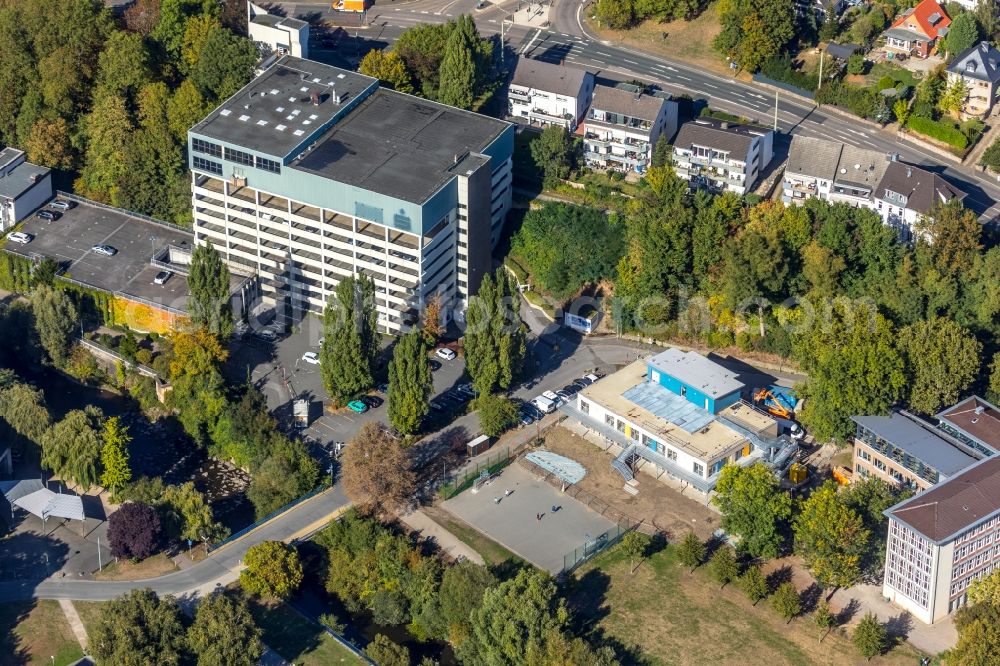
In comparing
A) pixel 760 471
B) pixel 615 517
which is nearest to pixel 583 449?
pixel 615 517

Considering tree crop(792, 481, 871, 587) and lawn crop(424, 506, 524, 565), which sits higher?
tree crop(792, 481, 871, 587)

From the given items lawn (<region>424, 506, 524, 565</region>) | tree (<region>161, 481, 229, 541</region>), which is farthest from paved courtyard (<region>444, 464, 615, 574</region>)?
tree (<region>161, 481, 229, 541</region>)

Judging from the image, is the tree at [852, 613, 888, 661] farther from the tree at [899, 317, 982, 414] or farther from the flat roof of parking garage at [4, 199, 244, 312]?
the flat roof of parking garage at [4, 199, 244, 312]

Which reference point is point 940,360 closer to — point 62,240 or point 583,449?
point 583,449

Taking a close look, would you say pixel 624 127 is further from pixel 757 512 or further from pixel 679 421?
pixel 757 512

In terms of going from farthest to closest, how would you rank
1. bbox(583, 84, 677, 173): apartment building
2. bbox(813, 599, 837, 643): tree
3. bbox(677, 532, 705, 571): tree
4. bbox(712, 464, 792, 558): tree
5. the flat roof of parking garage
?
bbox(583, 84, 677, 173): apartment building < the flat roof of parking garage < bbox(677, 532, 705, 571): tree < bbox(712, 464, 792, 558): tree < bbox(813, 599, 837, 643): tree

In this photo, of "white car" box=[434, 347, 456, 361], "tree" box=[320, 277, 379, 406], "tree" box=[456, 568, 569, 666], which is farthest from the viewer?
"white car" box=[434, 347, 456, 361]

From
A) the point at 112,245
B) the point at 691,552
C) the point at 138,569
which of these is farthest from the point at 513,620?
the point at 112,245
